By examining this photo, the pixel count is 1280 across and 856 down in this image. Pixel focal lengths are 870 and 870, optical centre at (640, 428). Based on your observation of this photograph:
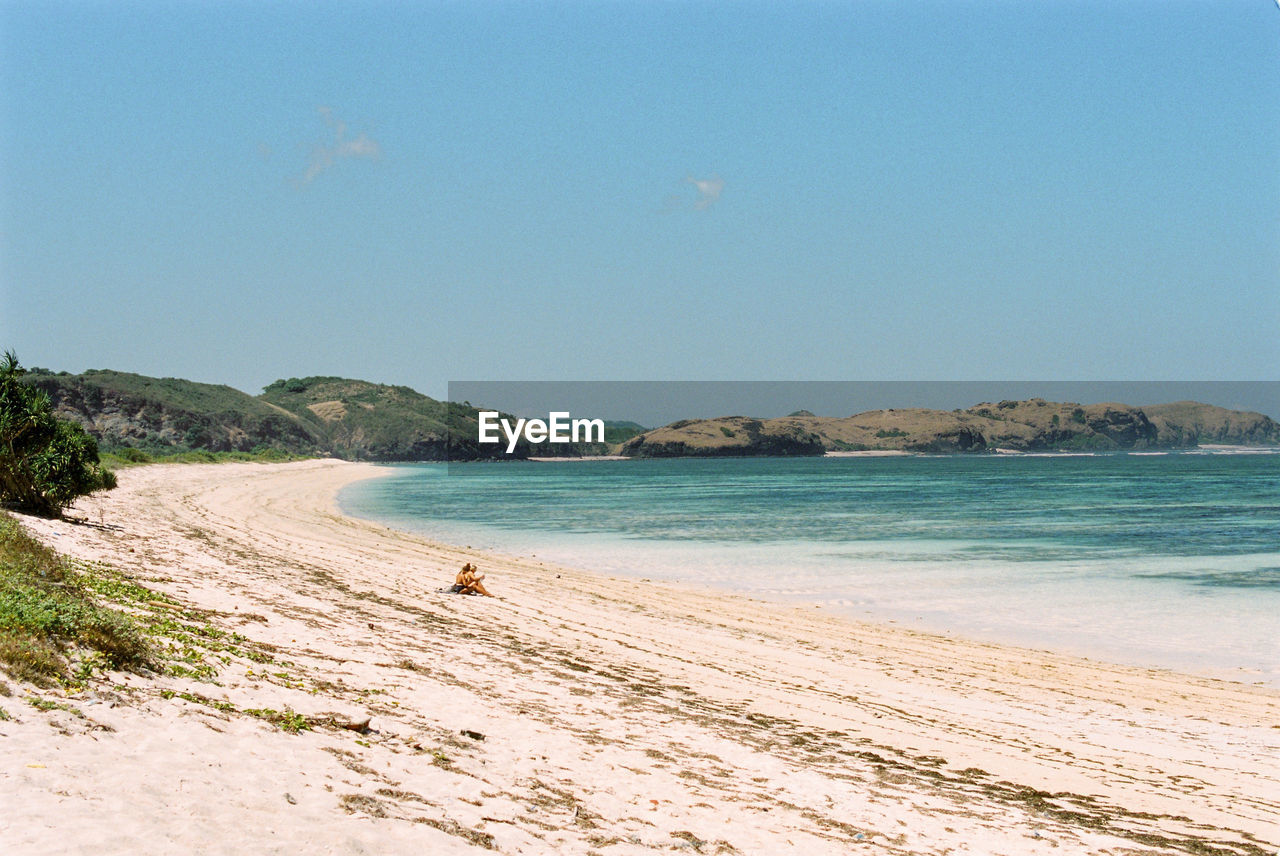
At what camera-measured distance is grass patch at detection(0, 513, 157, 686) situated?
5.96 metres

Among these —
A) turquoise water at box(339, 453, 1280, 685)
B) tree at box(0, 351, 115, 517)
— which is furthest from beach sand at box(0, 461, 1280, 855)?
tree at box(0, 351, 115, 517)

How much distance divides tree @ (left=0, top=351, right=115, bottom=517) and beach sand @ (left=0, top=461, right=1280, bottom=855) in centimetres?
435

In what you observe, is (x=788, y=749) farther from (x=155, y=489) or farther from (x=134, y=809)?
(x=155, y=489)

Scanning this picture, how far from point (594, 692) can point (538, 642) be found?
2924 millimetres

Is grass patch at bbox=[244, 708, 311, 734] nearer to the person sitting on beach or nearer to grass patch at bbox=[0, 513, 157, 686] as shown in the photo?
grass patch at bbox=[0, 513, 157, 686]

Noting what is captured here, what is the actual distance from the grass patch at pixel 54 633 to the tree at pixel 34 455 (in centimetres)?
1064

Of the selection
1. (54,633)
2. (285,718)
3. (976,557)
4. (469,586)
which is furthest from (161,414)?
(285,718)

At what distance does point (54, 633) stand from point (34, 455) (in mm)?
14280

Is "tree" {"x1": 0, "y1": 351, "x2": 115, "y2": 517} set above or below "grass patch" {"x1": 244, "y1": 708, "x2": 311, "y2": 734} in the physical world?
above

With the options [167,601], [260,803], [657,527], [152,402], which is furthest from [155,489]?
[152,402]

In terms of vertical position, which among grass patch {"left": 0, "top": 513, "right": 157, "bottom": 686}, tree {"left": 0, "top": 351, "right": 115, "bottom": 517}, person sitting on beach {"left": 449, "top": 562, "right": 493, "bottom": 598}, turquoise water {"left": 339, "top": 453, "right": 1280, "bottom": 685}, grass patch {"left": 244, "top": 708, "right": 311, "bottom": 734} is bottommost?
turquoise water {"left": 339, "top": 453, "right": 1280, "bottom": 685}

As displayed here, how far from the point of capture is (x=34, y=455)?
18.3 m

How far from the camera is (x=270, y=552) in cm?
1905

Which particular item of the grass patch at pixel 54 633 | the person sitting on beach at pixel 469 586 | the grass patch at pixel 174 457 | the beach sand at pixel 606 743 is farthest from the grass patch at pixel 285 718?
the grass patch at pixel 174 457
